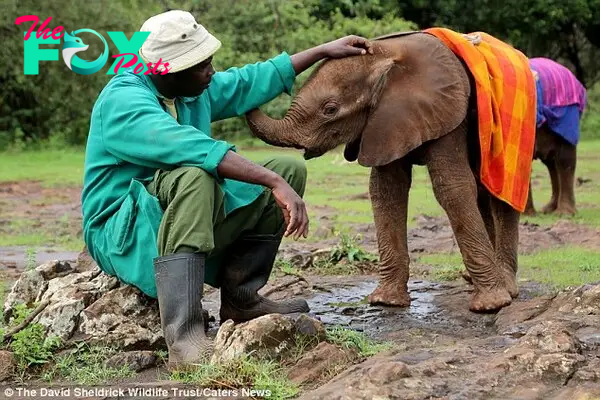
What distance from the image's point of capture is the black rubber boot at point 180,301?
437cm

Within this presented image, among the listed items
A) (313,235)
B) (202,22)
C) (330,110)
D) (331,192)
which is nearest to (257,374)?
(330,110)

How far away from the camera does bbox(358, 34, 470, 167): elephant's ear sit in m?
5.64

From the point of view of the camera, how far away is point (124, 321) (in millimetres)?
4805

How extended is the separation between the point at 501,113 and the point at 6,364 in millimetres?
3042

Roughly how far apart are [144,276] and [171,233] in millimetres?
366

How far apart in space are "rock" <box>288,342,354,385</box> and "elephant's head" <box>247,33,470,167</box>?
166 centimetres

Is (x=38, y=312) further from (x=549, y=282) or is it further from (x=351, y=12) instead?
(x=351, y=12)

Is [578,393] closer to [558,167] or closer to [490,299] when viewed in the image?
[490,299]

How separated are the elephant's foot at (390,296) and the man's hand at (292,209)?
5.45 feet

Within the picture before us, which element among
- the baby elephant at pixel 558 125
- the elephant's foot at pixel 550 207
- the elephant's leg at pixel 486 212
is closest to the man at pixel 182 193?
the elephant's leg at pixel 486 212

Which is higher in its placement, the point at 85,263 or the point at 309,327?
the point at 309,327

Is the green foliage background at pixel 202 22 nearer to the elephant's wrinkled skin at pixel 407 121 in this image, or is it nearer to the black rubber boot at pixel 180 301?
the elephant's wrinkled skin at pixel 407 121

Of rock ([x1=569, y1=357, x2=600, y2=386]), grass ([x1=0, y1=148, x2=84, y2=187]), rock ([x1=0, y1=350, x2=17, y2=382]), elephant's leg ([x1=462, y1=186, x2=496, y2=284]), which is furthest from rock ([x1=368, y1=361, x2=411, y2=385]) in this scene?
grass ([x1=0, y1=148, x2=84, y2=187])

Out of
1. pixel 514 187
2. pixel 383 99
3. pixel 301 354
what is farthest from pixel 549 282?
pixel 301 354
